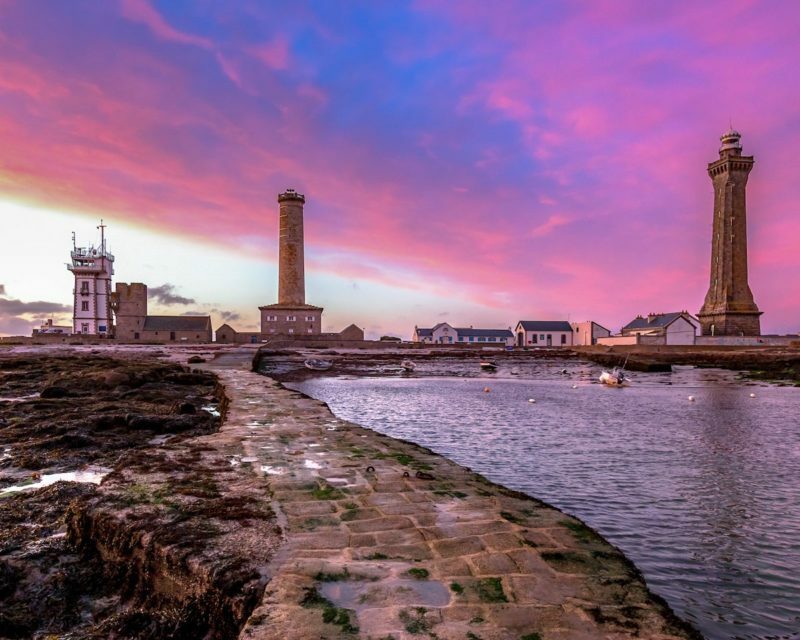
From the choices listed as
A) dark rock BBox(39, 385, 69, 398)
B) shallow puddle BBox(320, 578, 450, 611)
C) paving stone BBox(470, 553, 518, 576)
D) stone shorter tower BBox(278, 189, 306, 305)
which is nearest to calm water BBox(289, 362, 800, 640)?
paving stone BBox(470, 553, 518, 576)

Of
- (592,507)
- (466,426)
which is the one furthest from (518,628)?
(466,426)

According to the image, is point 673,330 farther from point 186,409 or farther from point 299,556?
point 299,556

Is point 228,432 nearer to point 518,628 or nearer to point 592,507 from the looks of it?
point 592,507

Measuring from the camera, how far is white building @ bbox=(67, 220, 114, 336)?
2940 inches

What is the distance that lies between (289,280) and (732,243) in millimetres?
54082

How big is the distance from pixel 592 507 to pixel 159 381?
42.9 ft

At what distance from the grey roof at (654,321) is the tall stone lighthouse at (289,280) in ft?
161

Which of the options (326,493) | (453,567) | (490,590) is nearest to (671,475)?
(326,493)

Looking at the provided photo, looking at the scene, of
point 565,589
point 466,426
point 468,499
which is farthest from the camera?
point 466,426

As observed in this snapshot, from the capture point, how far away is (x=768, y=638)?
366 centimetres

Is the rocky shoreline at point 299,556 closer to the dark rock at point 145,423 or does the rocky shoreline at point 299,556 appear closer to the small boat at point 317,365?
the dark rock at point 145,423

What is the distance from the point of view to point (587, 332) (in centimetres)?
9625

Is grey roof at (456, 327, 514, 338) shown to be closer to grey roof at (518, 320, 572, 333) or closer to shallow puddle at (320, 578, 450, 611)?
grey roof at (518, 320, 572, 333)

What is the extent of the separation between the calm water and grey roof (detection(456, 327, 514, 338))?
3369 inches
